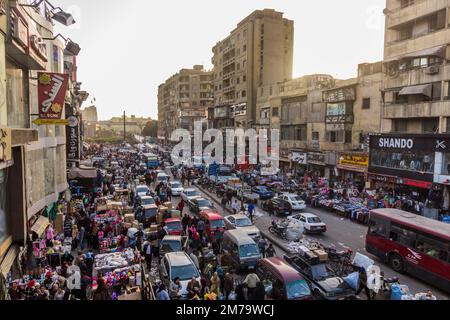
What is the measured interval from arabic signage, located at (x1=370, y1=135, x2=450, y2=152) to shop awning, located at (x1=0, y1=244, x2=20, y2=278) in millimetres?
28138


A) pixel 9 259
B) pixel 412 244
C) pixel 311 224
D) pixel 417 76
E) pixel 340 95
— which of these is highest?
pixel 417 76

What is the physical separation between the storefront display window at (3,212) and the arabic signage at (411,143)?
28147 mm

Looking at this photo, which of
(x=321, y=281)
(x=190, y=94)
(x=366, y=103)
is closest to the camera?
(x=321, y=281)

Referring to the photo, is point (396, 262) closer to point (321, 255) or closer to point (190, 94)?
point (321, 255)

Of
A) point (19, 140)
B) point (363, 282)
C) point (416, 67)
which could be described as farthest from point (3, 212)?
point (416, 67)

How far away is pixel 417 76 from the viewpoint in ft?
98.2

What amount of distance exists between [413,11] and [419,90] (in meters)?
7.35

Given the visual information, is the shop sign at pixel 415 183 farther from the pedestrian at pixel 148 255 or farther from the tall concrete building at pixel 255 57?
the tall concrete building at pixel 255 57

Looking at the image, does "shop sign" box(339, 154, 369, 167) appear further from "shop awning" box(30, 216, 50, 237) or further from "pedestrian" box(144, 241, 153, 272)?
"shop awning" box(30, 216, 50, 237)

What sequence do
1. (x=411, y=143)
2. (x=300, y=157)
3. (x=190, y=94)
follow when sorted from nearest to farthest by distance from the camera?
(x=411, y=143) → (x=300, y=157) → (x=190, y=94)

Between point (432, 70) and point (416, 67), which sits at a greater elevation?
point (416, 67)

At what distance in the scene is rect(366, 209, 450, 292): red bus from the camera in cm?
1355

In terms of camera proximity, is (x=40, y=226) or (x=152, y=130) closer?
(x=40, y=226)

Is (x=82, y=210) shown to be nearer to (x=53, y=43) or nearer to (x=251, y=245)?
(x=53, y=43)
